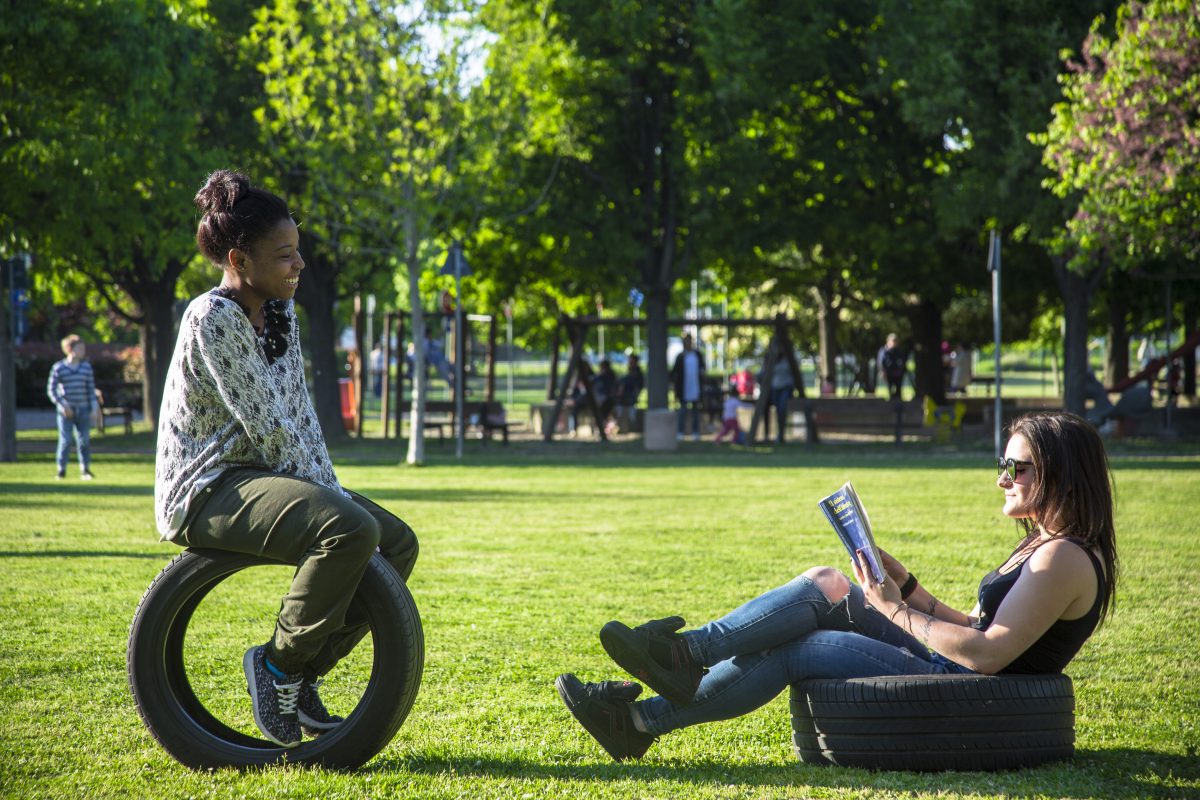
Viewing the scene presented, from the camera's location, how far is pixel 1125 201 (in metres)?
18.2

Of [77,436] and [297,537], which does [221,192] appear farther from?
[77,436]

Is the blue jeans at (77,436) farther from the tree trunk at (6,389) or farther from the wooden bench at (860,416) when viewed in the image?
the wooden bench at (860,416)

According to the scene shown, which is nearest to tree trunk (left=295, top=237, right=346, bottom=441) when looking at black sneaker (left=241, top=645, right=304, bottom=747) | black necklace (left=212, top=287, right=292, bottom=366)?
black necklace (left=212, top=287, right=292, bottom=366)

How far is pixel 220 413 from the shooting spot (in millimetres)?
4359

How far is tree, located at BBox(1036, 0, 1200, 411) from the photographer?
16766mm

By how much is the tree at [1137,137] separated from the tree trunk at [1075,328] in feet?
12.8

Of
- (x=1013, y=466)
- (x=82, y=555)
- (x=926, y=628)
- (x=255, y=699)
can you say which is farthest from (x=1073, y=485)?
(x=82, y=555)

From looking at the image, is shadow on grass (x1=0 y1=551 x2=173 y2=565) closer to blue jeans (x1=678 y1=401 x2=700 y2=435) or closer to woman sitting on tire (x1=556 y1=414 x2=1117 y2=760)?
woman sitting on tire (x1=556 y1=414 x2=1117 y2=760)

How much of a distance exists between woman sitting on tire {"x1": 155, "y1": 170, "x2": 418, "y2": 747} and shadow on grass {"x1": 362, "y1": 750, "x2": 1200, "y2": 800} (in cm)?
53

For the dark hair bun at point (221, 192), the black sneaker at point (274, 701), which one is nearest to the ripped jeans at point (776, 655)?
the black sneaker at point (274, 701)

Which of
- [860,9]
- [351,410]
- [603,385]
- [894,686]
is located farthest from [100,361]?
[894,686]

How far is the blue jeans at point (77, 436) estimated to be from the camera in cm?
1756

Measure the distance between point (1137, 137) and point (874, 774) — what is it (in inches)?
592

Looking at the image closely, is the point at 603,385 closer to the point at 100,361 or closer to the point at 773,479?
the point at 773,479
